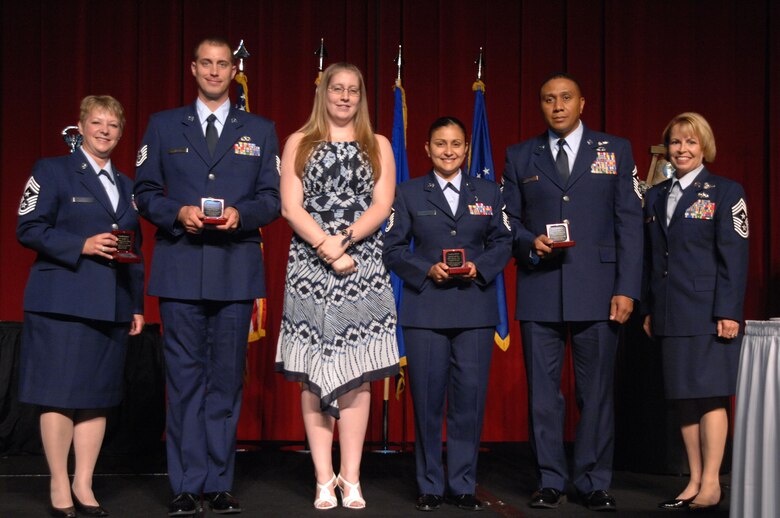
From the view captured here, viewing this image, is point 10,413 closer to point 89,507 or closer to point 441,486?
point 89,507

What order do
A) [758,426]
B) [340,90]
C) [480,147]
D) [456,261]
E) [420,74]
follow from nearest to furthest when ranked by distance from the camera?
[758,426]
[456,261]
[340,90]
[480,147]
[420,74]

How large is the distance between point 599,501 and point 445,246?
121cm

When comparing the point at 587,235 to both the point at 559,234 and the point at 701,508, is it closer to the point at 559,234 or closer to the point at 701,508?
the point at 559,234

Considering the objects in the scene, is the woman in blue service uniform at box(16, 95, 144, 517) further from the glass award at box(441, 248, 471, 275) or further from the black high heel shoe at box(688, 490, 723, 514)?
the black high heel shoe at box(688, 490, 723, 514)

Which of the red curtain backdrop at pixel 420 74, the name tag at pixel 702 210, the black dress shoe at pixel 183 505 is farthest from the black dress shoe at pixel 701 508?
the red curtain backdrop at pixel 420 74

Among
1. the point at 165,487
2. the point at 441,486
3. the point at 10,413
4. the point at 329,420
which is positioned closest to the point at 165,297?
the point at 329,420

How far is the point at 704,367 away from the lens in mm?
3576

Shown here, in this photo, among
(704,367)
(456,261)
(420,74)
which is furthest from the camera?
(420,74)

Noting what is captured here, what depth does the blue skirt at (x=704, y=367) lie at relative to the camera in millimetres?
3561

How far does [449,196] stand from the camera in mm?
3605

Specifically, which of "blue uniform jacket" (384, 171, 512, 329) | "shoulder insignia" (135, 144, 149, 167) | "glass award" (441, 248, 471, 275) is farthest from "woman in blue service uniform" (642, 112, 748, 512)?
"shoulder insignia" (135, 144, 149, 167)

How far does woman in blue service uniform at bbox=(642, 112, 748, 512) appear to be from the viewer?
11.7 ft

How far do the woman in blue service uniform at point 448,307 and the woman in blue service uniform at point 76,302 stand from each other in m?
1.13

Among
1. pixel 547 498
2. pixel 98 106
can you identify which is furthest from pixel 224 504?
pixel 98 106
